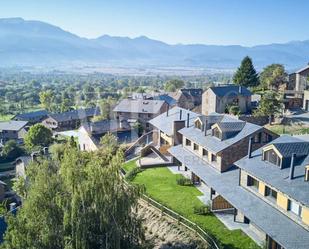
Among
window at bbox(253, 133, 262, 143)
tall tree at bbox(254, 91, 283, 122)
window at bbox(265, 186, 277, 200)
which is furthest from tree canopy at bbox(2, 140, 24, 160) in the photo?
window at bbox(265, 186, 277, 200)

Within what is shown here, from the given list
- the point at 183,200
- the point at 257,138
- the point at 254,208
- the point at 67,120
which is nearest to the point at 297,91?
the point at 257,138

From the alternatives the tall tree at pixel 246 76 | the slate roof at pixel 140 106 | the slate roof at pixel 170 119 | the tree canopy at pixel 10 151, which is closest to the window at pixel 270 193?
the slate roof at pixel 170 119

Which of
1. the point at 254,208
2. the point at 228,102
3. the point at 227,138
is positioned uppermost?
the point at 228,102

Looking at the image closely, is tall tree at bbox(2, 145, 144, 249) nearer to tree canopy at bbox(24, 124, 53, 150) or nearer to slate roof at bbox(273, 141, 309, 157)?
slate roof at bbox(273, 141, 309, 157)

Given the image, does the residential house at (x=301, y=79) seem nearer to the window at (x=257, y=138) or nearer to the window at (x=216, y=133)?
the window at (x=216, y=133)

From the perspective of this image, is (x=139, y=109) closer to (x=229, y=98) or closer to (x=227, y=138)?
(x=229, y=98)
